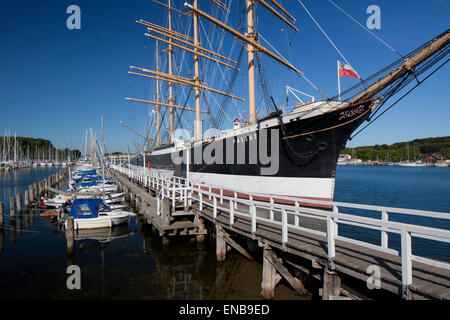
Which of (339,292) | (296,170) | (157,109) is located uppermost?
(157,109)

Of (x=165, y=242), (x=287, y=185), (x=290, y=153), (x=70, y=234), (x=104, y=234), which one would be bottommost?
(x=104, y=234)

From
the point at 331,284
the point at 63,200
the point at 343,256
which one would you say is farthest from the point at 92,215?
the point at 343,256

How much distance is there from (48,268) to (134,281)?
13.2 feet

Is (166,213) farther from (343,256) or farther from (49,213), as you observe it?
(49,213)

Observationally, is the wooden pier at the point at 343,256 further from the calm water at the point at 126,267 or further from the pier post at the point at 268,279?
the calm water at the point at 126,267

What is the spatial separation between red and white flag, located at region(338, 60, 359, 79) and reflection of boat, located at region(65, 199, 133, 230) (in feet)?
50.1

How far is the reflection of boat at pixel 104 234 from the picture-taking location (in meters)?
14.2

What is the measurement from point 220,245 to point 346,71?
12.0 metres

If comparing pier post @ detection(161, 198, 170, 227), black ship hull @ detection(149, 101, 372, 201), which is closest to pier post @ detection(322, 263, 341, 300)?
pier post @ detection(161, 198, 170, 227)

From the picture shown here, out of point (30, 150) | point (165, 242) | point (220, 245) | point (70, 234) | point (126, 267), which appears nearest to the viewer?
point (126, 267)

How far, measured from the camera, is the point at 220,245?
10508mm

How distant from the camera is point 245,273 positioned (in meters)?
9.34

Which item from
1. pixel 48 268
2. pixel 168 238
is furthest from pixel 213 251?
pixel 48 268
